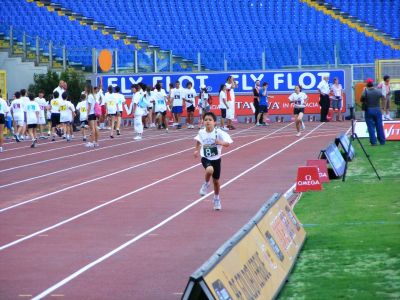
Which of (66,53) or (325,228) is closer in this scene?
(325,228)

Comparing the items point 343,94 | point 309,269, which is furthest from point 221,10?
point 309,269

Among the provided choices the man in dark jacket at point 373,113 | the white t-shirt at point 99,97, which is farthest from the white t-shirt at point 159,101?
the man in dark jacket at point 373,113

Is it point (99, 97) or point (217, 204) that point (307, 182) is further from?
point (99, 97)

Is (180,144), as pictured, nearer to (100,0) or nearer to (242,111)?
(242,111)

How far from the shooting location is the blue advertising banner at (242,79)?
42281 mm

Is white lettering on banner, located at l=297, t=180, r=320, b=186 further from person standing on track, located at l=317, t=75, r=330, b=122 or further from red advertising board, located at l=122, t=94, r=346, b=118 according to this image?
red advertising board, located at l=122, t=94, r=346, b=118

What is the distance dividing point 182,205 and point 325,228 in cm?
362

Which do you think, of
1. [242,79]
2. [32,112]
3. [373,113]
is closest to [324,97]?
[242,79]

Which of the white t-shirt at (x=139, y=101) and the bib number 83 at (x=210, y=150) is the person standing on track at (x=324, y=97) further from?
the bib number 83 at (x=210, y=150)

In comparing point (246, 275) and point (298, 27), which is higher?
point (298, 27)

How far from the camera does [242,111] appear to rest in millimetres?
42469

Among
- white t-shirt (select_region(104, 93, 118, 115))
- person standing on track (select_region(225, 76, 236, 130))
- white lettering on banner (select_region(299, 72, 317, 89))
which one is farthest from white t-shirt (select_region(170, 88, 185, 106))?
white lettering on banner (select_region(299, 72, 317, 89))

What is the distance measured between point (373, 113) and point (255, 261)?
1935 cm

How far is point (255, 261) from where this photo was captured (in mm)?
9414
